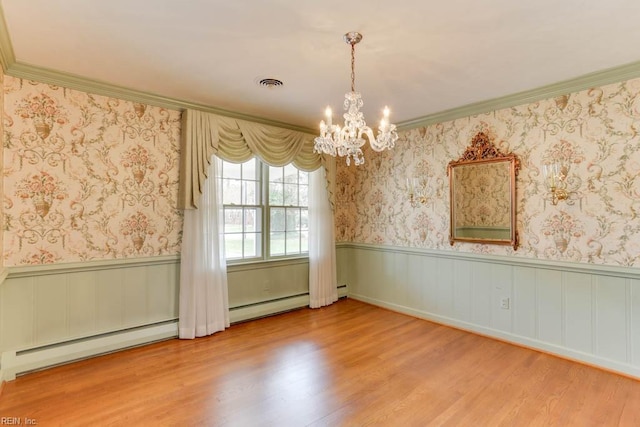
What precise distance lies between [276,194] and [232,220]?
710mm

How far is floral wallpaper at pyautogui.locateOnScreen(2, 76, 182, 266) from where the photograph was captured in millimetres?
2672

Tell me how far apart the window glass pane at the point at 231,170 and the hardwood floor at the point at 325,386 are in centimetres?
188

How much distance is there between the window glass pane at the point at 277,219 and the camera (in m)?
4.35

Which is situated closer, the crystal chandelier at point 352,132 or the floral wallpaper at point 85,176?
the crystal chandelier at point 352,132

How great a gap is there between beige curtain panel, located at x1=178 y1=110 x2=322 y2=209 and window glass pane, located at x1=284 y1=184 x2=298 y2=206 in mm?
319

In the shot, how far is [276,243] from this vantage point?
173 inches

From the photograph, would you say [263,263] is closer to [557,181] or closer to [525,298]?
[525,298]

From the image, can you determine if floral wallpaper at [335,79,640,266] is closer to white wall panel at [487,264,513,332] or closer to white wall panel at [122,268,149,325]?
white wall panel at [487,264,513,332]

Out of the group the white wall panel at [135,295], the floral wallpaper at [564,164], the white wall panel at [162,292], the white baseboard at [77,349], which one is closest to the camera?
the white baseboard at [77,349]

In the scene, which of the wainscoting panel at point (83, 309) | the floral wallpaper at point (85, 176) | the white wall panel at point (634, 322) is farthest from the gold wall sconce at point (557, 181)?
the floral wallpaper at point (85, 176)

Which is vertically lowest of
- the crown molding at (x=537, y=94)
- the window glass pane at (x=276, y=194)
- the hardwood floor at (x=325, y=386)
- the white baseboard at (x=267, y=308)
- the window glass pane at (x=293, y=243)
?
the hardwood floor at (x=325, y=386)

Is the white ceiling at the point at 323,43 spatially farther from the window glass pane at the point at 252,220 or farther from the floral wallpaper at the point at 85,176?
the window glass pane at the point at 252,220

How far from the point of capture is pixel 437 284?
13.1ft

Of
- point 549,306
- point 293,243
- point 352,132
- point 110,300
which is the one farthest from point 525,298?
point 110,300
